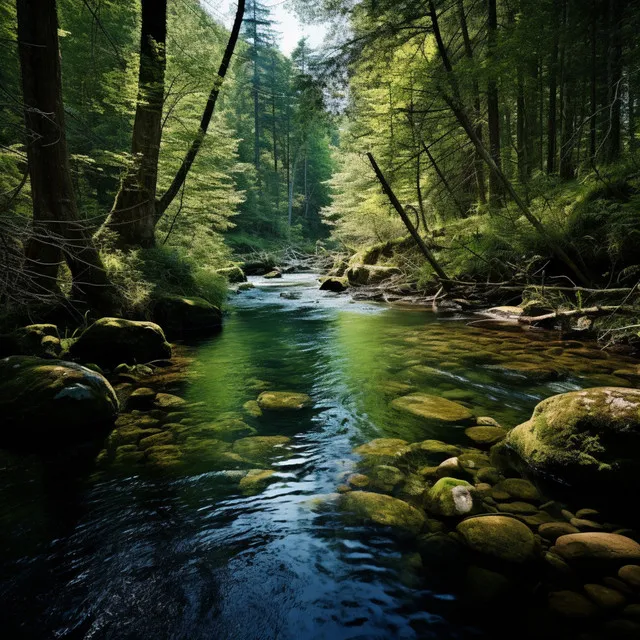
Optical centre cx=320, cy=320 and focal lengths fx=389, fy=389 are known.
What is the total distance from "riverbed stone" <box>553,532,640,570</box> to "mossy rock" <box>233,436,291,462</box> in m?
2.19

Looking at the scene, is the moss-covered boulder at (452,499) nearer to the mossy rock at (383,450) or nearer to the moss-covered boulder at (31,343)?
the mossy rock at (383,450)

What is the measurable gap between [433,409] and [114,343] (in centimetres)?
482

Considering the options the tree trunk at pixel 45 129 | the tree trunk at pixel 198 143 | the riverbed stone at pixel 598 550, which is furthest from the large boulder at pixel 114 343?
the riverbed stone at pixel 598 550

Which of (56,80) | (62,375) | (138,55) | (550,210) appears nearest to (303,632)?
(62,375)

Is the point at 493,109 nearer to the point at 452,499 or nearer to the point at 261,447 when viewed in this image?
the point at 261,447

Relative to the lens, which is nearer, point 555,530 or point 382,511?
point 555,530

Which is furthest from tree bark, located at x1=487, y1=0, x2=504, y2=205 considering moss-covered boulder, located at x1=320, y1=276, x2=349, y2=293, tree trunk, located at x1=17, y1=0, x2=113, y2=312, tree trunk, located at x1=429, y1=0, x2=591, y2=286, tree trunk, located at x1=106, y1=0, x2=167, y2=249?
tree trunk, located at x1=17, y1=0, x2=113, y2=312

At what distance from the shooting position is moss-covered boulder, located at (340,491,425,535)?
100 inches

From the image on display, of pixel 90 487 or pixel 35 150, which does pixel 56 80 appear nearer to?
pixel 35 150

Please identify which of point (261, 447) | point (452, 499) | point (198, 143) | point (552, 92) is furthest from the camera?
point (552, 92)

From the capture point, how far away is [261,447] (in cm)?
368

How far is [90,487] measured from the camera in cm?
304

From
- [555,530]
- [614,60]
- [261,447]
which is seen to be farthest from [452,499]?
[614,60]

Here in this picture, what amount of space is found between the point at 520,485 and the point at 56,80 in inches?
303
